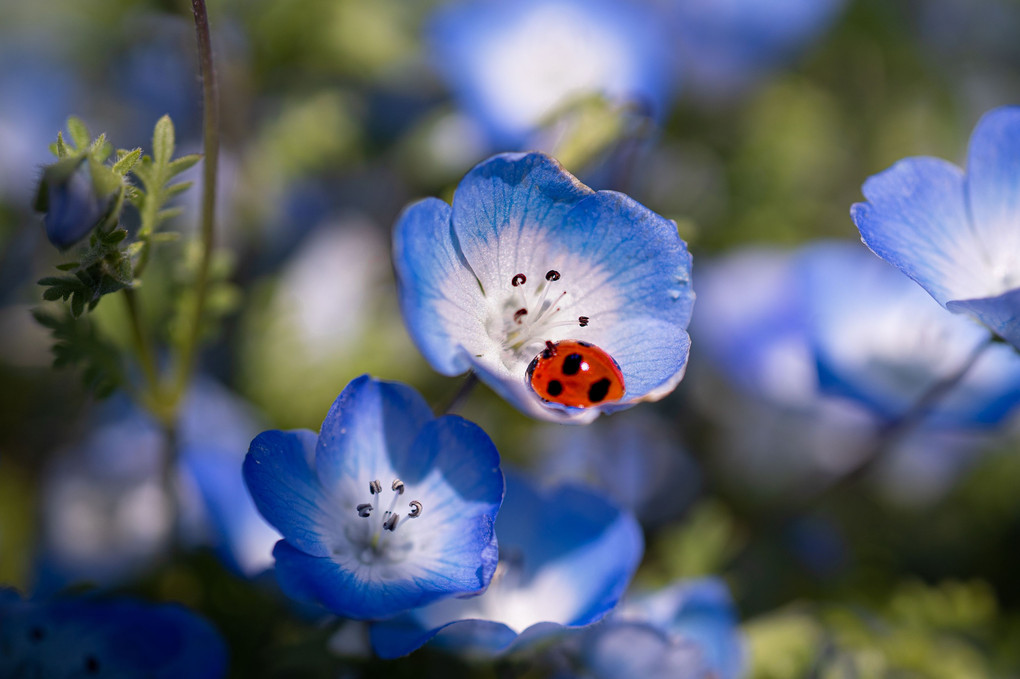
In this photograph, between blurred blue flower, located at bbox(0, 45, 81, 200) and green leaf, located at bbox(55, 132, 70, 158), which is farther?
blurred blue flower, located at bbox(0, 45, 81, 200)

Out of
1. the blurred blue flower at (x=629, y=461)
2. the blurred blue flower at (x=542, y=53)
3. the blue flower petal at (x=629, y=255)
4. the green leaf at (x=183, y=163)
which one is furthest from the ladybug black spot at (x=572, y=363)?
the blurred blue flower at (x=542, y=53)

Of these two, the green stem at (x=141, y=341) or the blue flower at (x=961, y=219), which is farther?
the green stem at (x=141, y=341)

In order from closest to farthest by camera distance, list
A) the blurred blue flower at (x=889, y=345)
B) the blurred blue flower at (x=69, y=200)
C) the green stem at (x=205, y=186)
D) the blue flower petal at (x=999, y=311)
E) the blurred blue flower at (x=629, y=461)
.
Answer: the blurred blue flower at (x=69, y=200) → the blue flower petal at (x=999, y=311) → the green stem at (x=205, y=186) → the blurred blue flower at (x=889, y=345) → the blurred blue flower at (x=629, y=461)

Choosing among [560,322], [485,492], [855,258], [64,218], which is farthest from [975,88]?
[64,218]

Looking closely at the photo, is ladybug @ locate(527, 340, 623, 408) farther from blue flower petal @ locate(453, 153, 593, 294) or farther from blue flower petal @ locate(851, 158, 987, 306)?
blue flower petal @ locate(851, 158, 987, 306)

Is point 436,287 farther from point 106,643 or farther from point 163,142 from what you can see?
point 106,643

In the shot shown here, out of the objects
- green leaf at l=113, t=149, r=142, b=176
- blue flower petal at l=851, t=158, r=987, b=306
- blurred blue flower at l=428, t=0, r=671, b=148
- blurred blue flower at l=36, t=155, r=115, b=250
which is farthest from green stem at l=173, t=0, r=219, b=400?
blurred blue flower at l=428, t=0, r=671, b=148

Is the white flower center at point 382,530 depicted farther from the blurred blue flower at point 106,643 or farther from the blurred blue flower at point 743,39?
the blurred blue flower at point 743,39
